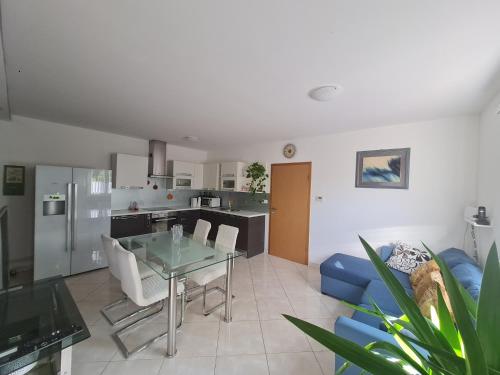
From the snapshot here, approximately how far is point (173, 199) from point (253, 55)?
4.16m

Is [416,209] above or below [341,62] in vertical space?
below

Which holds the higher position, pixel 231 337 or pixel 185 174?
pixel 185 174

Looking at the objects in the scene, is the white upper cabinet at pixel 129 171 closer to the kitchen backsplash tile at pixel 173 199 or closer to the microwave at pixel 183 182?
the kitchen backsplash tile at pixel 173 199

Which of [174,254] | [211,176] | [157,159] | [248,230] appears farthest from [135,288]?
[211,176]

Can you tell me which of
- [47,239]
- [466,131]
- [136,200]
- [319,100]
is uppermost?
[319,100]

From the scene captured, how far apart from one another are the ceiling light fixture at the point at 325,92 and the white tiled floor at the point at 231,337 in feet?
7.53

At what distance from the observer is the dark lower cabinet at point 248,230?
4000 millimetres

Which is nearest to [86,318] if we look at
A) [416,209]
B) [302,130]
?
[302,130]

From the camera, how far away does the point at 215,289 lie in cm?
277

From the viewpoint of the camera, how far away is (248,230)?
3982mm

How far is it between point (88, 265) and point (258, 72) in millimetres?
3555

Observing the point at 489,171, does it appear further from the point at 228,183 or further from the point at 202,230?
the point at 228,183

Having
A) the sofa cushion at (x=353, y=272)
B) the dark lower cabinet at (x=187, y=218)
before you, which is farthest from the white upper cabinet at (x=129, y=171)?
the sofa cushion at (x=353, y=272)

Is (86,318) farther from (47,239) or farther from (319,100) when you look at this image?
(319,100)
